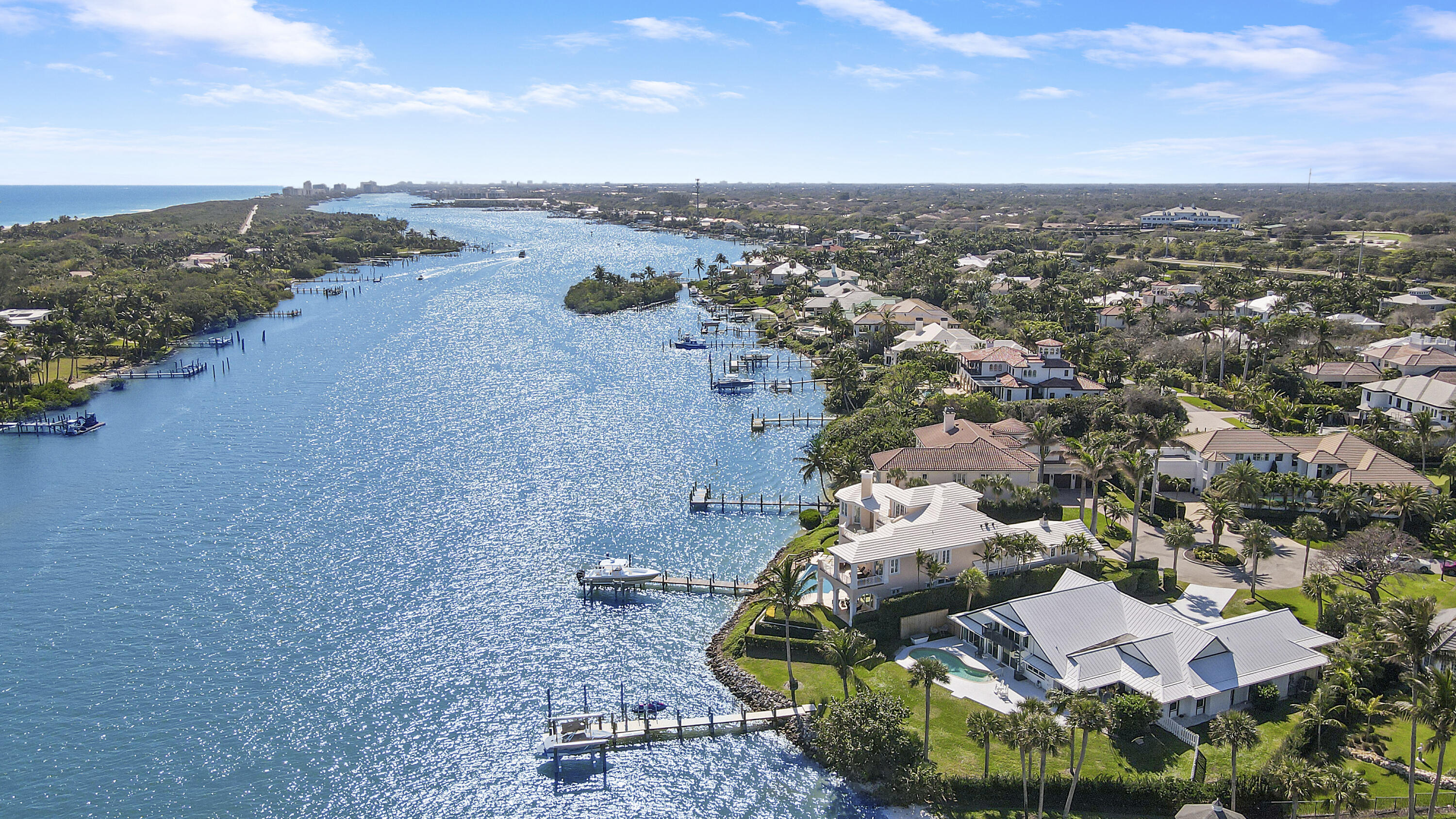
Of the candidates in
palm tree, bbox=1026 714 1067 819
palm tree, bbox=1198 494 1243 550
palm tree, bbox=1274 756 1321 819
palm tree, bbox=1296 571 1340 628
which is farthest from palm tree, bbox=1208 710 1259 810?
palm tree, bbox=1198 494 1243 550

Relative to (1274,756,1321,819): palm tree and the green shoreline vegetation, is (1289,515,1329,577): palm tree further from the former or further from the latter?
the green shoreline vegetation

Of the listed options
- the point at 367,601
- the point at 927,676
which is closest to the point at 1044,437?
the point at 927,676

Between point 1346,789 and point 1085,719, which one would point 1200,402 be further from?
point 1085,719

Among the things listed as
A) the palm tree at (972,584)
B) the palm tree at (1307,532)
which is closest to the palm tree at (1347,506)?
the palm tree at (1307,532)

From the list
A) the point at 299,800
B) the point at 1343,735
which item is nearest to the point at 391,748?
the point at 299,800

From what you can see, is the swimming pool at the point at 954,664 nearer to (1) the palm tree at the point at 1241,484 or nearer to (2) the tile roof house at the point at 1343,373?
(1) the palm tree at the point at 1241,484

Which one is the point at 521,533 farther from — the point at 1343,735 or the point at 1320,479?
the point at 1320,479
